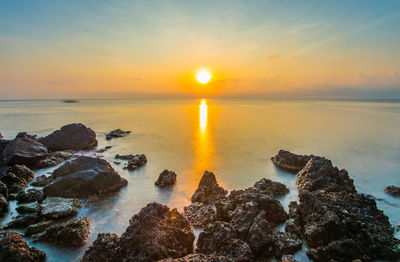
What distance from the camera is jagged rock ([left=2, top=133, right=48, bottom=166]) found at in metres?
13.3

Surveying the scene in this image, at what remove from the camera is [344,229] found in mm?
6738

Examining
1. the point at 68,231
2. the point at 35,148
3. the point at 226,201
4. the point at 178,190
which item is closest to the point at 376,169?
the point at 226,201

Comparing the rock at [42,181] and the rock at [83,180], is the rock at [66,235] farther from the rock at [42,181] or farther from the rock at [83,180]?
the rock at [42,181]

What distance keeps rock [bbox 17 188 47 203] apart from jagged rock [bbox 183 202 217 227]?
634 cm

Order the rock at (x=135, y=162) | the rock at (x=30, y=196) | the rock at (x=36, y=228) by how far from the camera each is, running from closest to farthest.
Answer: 1. the rock at (x=36, y=228)
2. the rock at (x=30, y=196)
3. the rock at (x=135, y=162)

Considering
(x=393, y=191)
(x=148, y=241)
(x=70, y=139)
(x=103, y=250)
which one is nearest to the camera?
(x=148, y=241)

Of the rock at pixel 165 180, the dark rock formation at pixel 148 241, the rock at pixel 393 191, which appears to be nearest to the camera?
the dark rock formation at pixel 148 241

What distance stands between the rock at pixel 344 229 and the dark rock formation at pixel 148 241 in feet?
12.4

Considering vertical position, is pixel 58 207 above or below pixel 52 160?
above

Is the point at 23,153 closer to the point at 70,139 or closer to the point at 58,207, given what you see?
the point at 70,139

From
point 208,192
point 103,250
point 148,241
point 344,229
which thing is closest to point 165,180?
point 208,192

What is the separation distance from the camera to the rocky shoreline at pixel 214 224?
5887 mm

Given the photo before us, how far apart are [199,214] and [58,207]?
5.50 meters

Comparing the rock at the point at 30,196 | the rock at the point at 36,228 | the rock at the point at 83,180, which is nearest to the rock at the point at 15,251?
the rock at the point at 36,228
